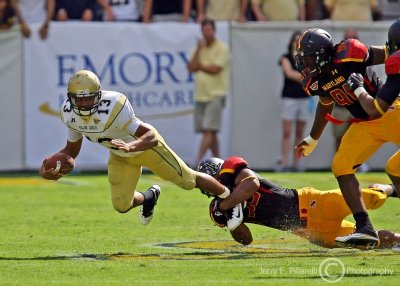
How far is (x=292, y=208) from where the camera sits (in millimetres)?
7875

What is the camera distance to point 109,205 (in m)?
11.3

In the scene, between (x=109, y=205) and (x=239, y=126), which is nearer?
(x=109, y=205)

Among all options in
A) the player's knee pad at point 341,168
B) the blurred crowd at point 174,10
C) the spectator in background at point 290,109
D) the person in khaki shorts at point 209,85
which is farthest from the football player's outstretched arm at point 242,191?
the blurred crowd at point 174,10

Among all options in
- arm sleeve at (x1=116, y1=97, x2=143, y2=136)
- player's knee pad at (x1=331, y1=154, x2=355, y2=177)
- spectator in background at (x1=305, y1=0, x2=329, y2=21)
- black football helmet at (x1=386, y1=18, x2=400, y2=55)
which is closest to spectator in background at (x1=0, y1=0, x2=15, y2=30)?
spectator in background at (x1=305, y1=0, x2=329, y2=21)

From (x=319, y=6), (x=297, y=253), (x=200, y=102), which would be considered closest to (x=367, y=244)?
(x=297, y=253)

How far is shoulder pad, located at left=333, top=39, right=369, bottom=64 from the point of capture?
303 inches

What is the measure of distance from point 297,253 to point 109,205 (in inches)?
154

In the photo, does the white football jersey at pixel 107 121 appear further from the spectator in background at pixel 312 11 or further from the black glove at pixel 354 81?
the spectator in background at pixel 312 11

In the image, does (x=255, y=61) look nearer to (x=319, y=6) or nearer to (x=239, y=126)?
(x=239, y=126)

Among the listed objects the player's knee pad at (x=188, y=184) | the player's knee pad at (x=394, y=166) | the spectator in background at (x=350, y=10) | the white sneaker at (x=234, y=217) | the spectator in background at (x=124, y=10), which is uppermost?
the spectator in background at (x=350, y=10)

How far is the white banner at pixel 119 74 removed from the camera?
14695 mm

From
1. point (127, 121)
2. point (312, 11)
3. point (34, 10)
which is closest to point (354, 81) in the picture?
point (127, 121)

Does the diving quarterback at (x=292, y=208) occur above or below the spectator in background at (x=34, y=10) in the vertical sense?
below

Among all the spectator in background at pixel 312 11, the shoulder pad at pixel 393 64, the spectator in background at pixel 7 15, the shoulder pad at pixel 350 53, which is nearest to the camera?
the shoulder pad at pixel 393 64
